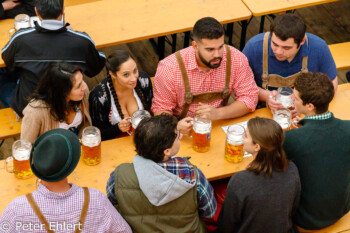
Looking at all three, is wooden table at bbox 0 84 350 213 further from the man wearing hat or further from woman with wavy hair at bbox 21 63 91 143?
the man wearing hat

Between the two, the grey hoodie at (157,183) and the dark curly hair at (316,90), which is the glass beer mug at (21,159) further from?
the dark curly hair at (316,90)

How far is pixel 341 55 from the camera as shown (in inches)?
167

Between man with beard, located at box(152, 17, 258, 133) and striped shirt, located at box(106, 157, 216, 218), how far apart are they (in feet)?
2.72

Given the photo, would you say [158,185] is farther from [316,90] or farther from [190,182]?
[316,90]

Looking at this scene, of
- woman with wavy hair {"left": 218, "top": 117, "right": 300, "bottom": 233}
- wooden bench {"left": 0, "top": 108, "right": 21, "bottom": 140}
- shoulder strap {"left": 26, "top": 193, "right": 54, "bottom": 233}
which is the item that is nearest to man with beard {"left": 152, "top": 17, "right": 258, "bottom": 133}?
woman with wavy hair {"left": 218, "top": 117, "right": 300, "bottom": 233}

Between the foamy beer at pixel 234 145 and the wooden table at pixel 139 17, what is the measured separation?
1.36 meters

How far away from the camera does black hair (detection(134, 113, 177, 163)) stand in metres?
2.24

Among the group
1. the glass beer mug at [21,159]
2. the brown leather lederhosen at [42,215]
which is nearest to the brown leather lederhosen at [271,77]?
the glass beer mug at [21,159]

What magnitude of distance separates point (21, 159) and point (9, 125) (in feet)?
3.35

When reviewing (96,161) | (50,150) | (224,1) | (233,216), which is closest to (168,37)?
(224,1)

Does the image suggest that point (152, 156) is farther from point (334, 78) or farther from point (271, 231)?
point (334, 78)

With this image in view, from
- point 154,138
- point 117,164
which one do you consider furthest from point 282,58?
point 154,138

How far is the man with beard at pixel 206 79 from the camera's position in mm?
3168

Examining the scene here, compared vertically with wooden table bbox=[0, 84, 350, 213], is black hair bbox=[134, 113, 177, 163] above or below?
above
